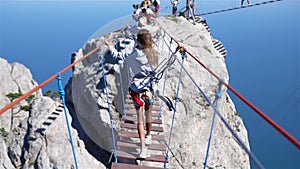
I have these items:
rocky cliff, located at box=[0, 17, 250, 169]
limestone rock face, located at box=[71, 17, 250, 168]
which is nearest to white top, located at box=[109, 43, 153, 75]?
rocky cliff, located at box=[0, 17, 250, 169]

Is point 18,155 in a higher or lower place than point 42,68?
higher

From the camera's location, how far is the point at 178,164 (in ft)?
22.5

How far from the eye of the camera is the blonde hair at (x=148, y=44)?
3076mm

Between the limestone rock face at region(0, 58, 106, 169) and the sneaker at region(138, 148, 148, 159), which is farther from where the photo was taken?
the limestone rock face at region(0, 58, 106, 169)

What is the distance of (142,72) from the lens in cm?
334

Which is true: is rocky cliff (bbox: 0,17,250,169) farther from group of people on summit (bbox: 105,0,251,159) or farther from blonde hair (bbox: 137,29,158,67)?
blonde hair (bbox: 137,29,158,67)

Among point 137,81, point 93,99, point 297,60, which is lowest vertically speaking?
point 297,60

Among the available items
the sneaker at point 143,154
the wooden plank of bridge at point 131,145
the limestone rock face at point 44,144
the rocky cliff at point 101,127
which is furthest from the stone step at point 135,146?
the limestone rock face at point 44,144

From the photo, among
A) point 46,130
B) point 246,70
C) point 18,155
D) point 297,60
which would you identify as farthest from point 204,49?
point 297,60

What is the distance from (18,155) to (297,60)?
18081cm

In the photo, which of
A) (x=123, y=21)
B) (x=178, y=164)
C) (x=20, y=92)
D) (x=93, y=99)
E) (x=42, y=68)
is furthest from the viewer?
(x=42, y=68)

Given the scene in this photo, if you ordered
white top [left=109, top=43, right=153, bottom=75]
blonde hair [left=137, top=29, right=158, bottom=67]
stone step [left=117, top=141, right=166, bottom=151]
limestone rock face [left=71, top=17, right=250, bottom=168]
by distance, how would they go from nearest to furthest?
1. blonde hair [left=137, top=29, right=158, bottom=67]
2. white top [left=109, top=43, right=153, bottom=75]
3. stone step [left=117, top=141, right=166, bottom=151]
4. limestone rock face [left=71, top=17, right=250, bottom=168]

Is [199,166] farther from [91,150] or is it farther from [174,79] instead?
[91,150]

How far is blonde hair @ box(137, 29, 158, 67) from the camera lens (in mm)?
3076
